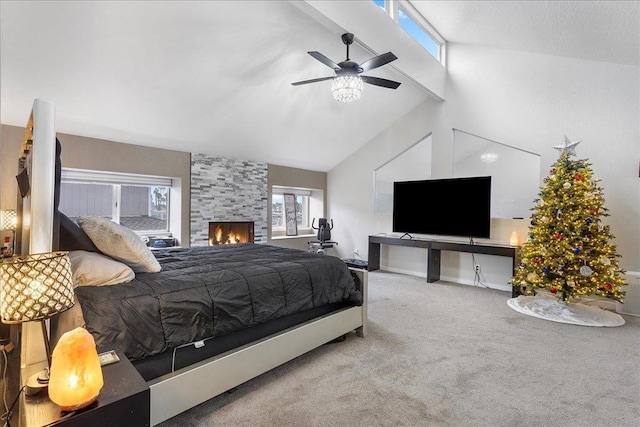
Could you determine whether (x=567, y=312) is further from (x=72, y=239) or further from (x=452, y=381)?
(x=72, y=239)

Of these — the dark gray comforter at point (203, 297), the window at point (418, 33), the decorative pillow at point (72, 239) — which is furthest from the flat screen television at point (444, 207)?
the decorative pillow at point (72, 239)

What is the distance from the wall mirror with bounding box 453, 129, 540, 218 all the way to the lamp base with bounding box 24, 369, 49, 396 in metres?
5.31

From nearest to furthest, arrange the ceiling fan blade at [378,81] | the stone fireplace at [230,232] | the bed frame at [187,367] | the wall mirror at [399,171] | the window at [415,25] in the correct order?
the bed frame at [187,367], the ceiling fan blade at [378,81], the window at [415,25], the stone fireplace at [230,232], the wall mirror at [399,171]

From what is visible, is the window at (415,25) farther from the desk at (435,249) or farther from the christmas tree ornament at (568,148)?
the desk at (435,249)

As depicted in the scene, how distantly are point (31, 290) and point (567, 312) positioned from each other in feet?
15.0

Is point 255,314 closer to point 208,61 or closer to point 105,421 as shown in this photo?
point 105,421

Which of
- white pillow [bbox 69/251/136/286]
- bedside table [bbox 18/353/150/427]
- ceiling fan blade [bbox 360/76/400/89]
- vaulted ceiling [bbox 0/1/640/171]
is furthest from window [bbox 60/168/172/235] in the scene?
bedside table [bbox 18/353/150/427]

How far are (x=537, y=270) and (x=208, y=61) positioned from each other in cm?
443

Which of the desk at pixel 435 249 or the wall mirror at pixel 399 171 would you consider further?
the wall mirror at pixel 399 171

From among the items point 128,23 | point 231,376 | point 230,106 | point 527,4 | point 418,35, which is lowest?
point 231,376

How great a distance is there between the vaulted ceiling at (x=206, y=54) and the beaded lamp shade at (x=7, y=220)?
103 centimetres

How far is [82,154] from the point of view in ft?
13.9

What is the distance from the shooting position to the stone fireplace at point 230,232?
18.2 feet

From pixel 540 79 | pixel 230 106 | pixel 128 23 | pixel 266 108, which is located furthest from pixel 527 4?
pixel 128 23
